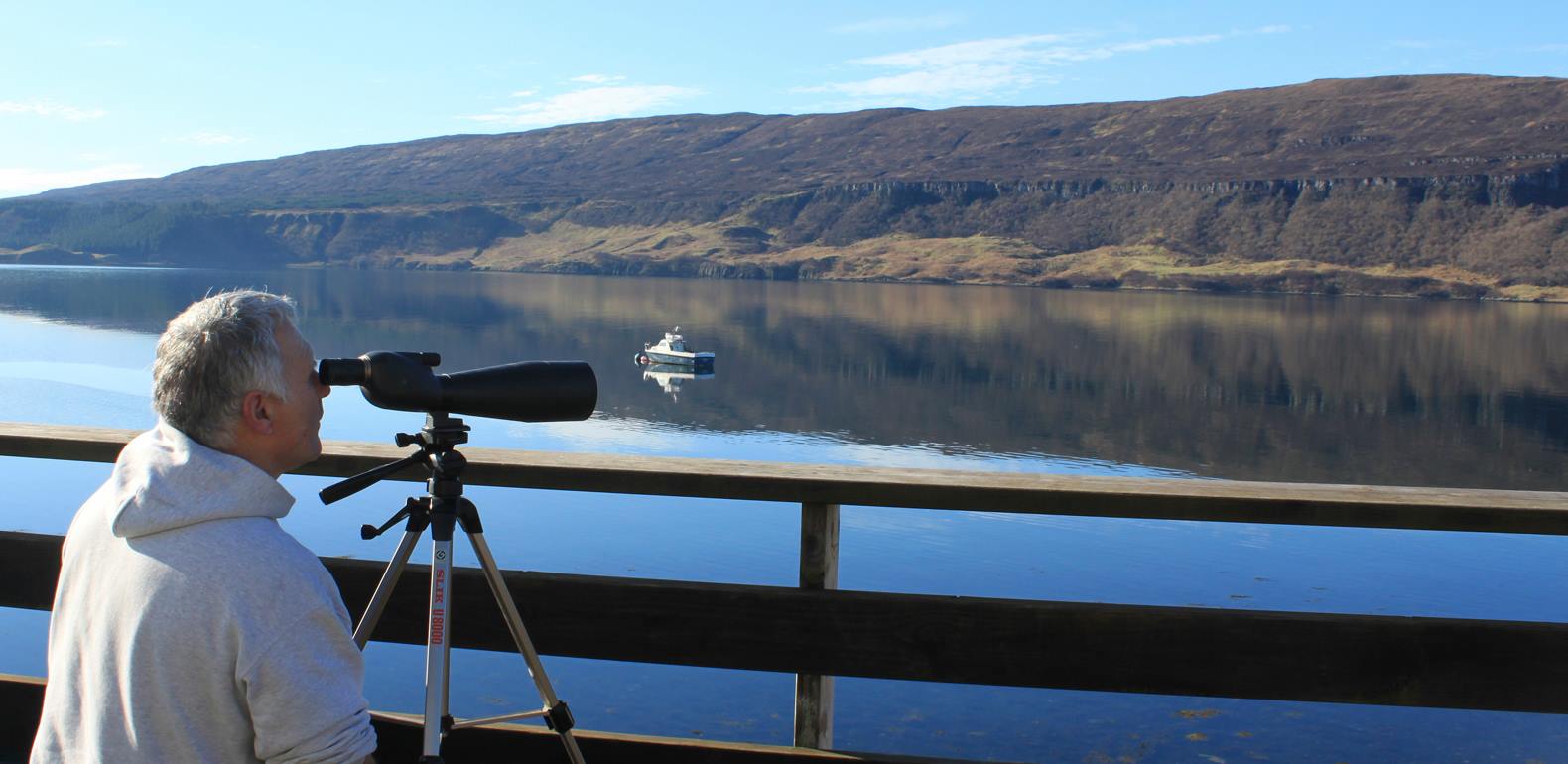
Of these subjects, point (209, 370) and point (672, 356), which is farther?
point (672, 356)

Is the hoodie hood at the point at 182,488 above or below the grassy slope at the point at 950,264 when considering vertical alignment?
below

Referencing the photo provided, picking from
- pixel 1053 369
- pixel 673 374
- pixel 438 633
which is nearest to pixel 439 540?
pixel 438 633

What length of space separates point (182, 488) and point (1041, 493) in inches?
46.4

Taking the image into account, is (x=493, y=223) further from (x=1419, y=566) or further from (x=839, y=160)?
(x=1419, y=566)

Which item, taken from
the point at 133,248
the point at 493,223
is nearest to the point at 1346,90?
the point at 493,223

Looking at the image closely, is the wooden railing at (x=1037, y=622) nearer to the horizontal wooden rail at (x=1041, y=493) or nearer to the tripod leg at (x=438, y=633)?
the horizontal wooden rail at (x=1041, y=493)

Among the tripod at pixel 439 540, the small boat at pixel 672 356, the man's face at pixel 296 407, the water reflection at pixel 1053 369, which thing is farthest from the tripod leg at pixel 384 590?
the small boat at pixel 672 356

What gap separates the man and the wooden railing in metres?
0.69

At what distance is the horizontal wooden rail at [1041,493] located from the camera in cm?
195

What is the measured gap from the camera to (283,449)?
4.34 feet

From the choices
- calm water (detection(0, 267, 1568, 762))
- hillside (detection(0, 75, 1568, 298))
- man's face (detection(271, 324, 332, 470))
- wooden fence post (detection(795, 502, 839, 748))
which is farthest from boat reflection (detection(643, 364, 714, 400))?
hillside (detection(0, 75, 1568, 298))

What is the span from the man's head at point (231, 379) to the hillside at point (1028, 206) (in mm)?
109995

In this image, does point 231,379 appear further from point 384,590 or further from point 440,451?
point 384,590

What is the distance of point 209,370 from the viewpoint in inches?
50.1
